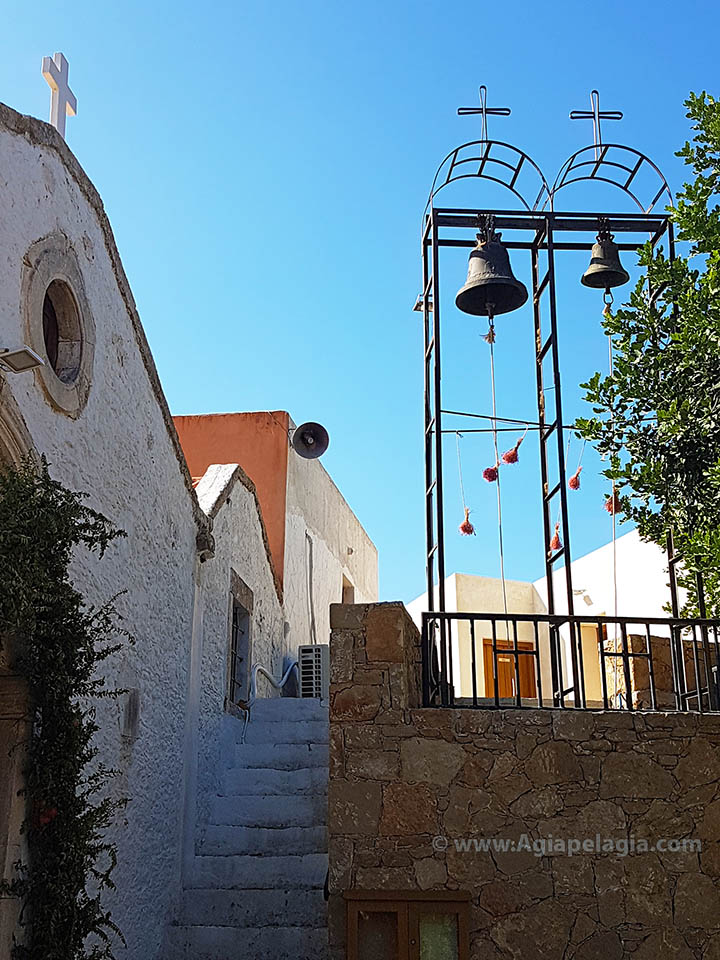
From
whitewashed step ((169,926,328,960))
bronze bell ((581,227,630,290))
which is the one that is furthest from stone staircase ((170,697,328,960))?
bronze bell ((581,227,630,290))

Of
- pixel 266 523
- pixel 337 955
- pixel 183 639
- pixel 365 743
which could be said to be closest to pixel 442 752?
pixel 365 743

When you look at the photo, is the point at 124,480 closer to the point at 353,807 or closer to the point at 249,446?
the point at 353,807

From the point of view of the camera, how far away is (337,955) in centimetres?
562

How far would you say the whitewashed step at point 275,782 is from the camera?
7984 mm

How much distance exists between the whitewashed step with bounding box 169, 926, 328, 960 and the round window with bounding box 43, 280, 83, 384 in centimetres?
358

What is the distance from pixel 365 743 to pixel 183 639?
231 centimetres

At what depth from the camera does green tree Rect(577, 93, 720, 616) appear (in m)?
5.02

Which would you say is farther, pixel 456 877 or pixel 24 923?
pixel 456 877

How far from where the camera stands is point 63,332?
5.89 metres

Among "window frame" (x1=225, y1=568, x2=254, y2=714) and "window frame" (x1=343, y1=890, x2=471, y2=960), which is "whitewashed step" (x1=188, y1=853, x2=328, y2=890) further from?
"window frame" (x1=225, y1=568, x2=254, y2=714)

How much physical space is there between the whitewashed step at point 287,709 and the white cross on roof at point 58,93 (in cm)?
518

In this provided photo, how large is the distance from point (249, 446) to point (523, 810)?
23.1ft

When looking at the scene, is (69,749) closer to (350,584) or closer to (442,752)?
(442,752)

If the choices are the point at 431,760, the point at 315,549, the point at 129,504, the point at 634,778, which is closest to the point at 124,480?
the point at 129,504
